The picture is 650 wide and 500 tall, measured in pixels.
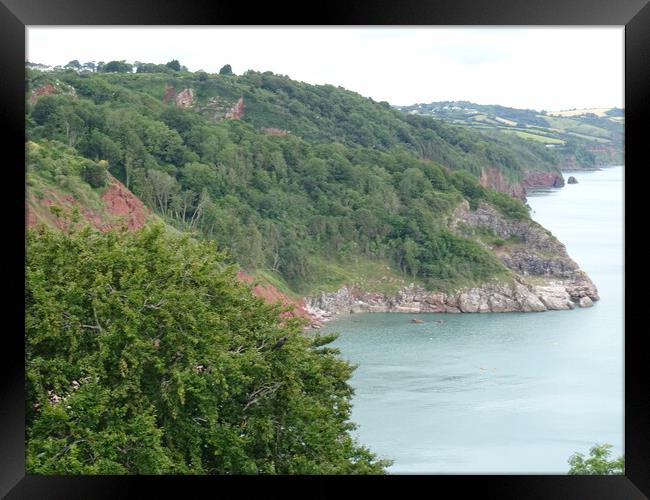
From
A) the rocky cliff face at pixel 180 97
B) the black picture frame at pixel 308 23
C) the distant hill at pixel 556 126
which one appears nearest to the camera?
the black picture frame at pixel 308 23

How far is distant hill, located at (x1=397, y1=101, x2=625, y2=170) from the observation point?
46.7 m

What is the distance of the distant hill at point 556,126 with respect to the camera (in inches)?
1839

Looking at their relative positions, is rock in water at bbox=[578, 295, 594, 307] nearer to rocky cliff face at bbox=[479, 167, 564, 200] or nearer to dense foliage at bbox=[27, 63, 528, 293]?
dense foliage at bbox=[27, 63, 528, 293]

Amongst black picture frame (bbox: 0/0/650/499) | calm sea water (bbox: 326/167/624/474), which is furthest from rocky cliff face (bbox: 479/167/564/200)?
black picture frame (bbox: 0/0/650/499)

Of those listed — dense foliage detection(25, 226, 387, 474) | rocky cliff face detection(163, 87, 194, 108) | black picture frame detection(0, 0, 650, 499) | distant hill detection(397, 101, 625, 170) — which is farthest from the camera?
distant hill detection(397, 101, 625, 170)

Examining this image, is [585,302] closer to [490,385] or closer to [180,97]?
[490,385]

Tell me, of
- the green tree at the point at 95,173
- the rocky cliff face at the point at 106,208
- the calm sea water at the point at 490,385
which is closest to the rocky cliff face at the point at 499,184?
the calm sea water at the point at 490,385

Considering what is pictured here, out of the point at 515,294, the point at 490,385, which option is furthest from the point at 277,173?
the point at 490,385

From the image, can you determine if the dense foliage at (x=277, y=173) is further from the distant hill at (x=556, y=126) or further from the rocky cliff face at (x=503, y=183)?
the distant hill at (x=556, y=126)

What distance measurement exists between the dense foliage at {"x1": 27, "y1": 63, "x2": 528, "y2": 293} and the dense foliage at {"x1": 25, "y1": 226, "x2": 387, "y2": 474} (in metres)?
23.3

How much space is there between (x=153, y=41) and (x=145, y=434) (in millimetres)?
41447

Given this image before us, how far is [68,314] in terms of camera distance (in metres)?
5.86

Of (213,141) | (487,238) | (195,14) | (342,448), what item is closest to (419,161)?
(487,238)

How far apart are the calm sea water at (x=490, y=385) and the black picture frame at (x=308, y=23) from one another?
1230cm
